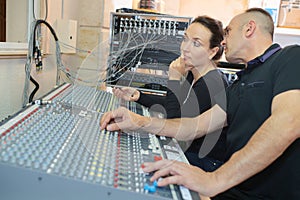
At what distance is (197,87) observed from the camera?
1465 millimetres

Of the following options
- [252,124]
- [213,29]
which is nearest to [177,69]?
[213,29]

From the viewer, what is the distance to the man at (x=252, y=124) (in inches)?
28.1

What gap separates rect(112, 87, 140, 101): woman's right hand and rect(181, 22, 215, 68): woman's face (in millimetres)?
356

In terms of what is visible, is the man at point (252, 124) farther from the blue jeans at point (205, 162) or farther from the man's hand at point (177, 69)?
the man's hand at point (177, 69)

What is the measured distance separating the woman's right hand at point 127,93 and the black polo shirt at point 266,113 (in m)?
0.62

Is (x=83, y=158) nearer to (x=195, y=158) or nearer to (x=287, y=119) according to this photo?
(x=287, y=119)

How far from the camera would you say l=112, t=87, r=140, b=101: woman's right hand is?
157 cm

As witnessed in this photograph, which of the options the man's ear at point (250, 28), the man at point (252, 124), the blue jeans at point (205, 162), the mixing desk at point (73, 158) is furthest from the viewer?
the blue jeans at point (205, 162)

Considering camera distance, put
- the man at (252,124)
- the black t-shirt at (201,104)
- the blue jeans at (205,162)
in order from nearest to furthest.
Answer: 1. the man at (252,124)
2. the blue jeans at (205,162)
3. the black t-shirt at (201,104)

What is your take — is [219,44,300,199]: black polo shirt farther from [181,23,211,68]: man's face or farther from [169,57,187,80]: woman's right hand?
[169,57,187,80]: woman's right hand

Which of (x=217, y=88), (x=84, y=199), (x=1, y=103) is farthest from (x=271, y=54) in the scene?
(x=1, y=103)

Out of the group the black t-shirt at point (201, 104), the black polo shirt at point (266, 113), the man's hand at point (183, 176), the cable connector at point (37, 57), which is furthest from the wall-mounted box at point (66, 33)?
the man's hand at point (183, 176)

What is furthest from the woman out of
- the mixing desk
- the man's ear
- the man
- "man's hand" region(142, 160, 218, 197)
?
"man's hand" region(142, 160, 218, 197)

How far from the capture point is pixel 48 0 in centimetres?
154
